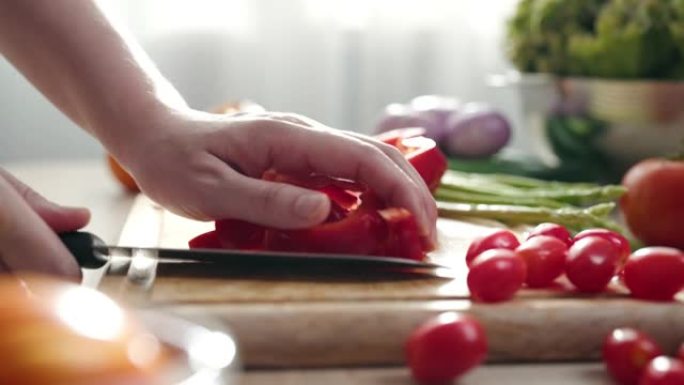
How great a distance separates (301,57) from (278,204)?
73.4 inches

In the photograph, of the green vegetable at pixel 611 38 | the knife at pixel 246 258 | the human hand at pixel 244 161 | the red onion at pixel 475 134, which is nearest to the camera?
the knife at pixel 246 258

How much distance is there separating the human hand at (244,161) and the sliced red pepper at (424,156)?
11.0 inches

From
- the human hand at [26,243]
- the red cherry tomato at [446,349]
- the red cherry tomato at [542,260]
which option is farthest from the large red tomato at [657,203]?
the human hand at [26,243]

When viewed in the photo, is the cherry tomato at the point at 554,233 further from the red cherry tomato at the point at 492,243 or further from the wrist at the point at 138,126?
the wrist at the point at 138,126

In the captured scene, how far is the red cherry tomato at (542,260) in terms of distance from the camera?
979 millimetres

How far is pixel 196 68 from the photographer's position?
2801 millimetres

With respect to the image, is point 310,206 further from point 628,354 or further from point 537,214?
point 537,214

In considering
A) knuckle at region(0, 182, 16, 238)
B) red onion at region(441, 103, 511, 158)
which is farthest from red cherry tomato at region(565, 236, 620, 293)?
red onion at region(441, 103, 511, 158)

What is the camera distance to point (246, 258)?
979 millimetres

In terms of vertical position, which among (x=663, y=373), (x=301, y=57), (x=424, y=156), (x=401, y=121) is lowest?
(x=663, y=373)

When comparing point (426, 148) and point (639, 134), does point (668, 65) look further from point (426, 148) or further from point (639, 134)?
point (426, 148)

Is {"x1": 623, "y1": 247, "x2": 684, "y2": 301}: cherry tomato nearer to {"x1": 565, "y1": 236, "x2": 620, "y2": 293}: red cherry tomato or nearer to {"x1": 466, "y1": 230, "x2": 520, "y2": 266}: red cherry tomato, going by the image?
{"x1": 565, "y1": 236, "x2": 620, "y2": 293}: red cherry tomato

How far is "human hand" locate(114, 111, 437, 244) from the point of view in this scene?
1.08 m

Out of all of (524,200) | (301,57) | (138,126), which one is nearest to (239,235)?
(138,126)
